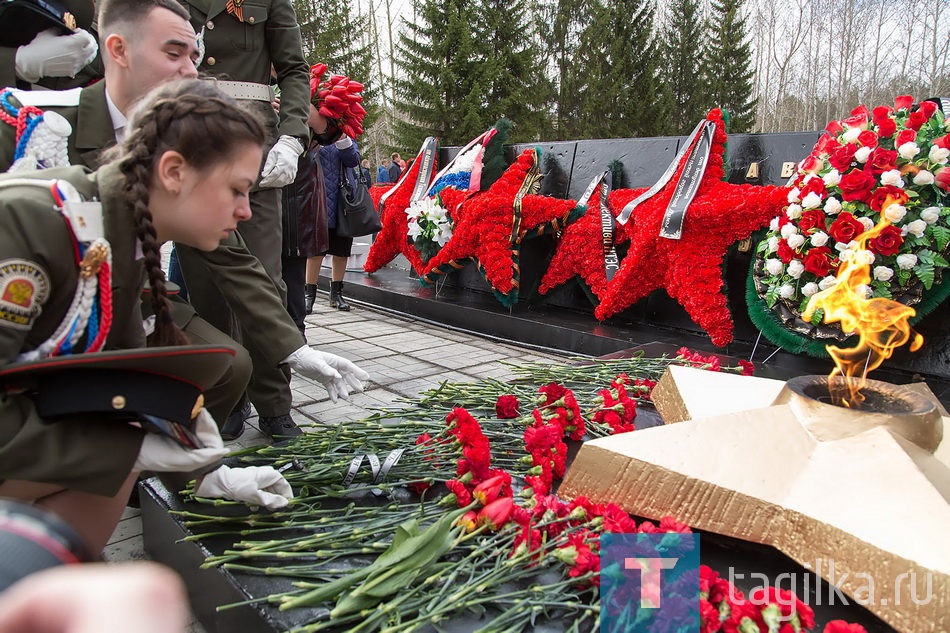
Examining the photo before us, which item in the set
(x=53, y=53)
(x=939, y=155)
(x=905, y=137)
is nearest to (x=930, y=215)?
(x=939, y=155)

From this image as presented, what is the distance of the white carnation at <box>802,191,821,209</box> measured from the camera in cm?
355

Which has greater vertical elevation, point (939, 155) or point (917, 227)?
point (939, 155)

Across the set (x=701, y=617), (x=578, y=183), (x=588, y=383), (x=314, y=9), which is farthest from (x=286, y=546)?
(x=314, y=9)

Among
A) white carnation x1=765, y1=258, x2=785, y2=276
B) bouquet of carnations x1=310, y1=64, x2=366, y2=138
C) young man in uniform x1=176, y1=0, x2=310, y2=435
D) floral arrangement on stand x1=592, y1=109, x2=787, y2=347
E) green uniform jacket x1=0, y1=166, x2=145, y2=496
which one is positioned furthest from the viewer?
floral arrangement on stand x1=592, y1=109, x2=787, y2=347

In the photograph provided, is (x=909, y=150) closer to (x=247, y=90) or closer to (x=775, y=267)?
(x=775, y=267)

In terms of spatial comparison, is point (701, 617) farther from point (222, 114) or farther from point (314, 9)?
point (314, 9)

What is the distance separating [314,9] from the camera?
23.7 metres

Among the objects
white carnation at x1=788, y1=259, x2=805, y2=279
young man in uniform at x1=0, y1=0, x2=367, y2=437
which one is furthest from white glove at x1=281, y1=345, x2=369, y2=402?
white carnation at x1=788, y1=259, x2=805, y2=279

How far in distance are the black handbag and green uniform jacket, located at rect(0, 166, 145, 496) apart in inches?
167

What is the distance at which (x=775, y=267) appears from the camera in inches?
147

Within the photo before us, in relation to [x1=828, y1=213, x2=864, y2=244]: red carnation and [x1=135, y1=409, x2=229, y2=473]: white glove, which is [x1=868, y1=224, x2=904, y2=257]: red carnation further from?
[x1=135, y1=409, x2=229, y2=473]: white glove

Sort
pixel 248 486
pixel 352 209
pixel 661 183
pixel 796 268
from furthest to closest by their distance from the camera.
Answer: pixel 352 209, pixel 661 183, pixel 796 268, pixel 248 486

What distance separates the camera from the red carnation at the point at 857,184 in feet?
11.1

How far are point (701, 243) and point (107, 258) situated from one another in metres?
3.69
